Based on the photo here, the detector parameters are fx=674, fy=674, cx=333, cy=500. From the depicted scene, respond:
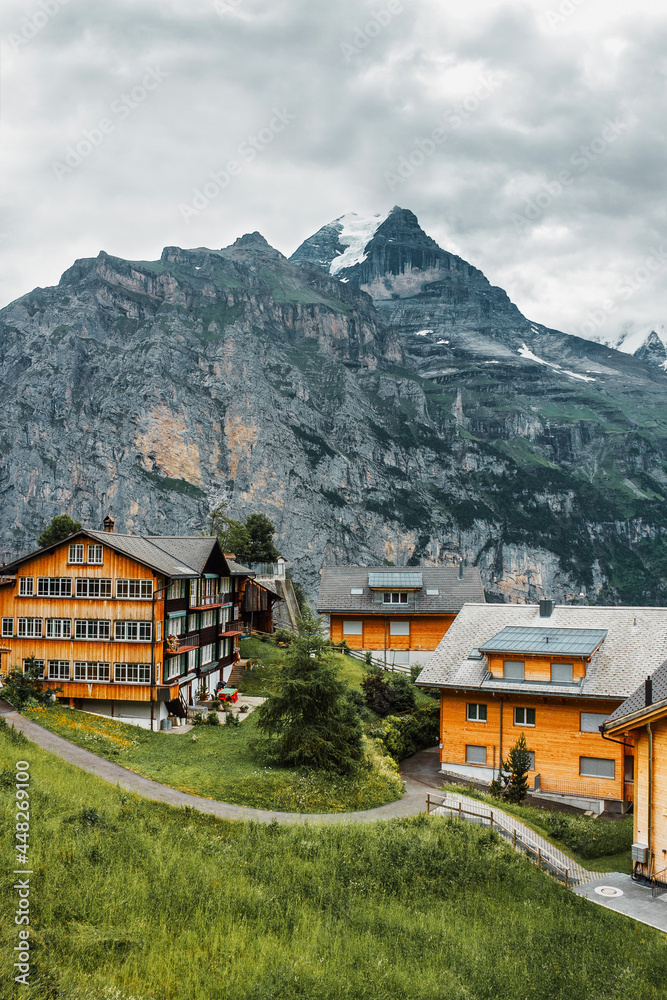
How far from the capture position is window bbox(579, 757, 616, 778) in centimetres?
3103

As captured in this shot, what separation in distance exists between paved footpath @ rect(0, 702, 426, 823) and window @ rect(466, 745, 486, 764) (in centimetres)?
464

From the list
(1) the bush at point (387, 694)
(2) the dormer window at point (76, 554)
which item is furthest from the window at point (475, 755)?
(2) the dormer window at point (76, 554)

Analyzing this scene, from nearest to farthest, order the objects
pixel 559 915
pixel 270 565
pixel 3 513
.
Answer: pixel 559 915 < pixel 270 565 < pixel 3 513

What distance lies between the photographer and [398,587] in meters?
56.8

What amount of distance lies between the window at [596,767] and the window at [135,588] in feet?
76.9

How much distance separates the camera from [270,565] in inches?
2945

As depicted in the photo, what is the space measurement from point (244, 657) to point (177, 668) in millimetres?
14018

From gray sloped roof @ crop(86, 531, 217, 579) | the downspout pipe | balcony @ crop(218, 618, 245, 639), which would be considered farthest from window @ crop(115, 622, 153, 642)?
the downspout pipe

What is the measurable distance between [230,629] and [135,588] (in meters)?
12.6

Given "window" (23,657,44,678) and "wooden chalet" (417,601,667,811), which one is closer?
"wooden chalet" (417,601,667,811)

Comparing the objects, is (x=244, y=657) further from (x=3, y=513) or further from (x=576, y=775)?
(x=3, y=513)

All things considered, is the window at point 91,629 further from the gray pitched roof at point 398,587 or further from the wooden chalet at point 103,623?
the gray pitched roof at point 398,587

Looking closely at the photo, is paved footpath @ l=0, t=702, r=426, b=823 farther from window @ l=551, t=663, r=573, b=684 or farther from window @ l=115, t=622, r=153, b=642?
window @ l=551, t=663, r=573, b=684

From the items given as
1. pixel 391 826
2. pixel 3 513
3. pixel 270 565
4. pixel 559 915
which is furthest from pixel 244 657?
pixel 3 513
